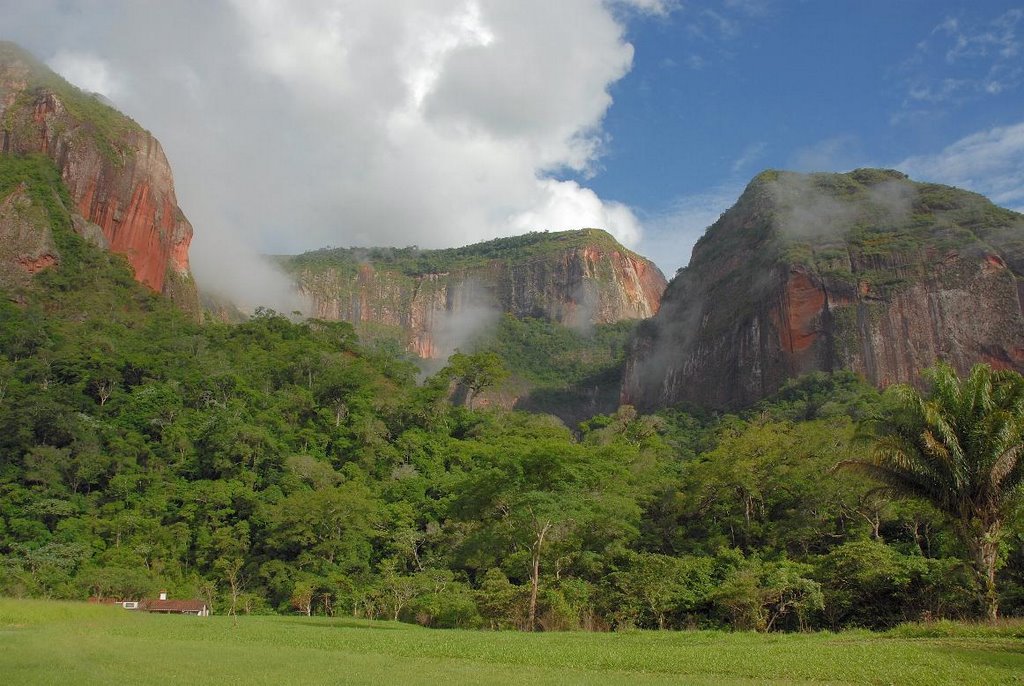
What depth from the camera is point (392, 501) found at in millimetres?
44938

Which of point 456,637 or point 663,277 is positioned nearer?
point 456,637

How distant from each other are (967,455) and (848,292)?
207 ft

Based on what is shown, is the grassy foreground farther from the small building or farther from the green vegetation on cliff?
the green vegetation on cliff

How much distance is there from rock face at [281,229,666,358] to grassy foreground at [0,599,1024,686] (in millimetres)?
134832

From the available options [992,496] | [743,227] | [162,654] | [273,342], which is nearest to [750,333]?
[743,227]

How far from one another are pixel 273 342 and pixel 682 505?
44.7 metres

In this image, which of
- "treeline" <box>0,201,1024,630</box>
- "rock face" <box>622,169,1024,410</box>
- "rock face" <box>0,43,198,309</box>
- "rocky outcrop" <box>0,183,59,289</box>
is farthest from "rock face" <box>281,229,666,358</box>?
"treeline" <box>0,201,1024,630</box>

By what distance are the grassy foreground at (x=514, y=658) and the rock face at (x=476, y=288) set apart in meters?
135

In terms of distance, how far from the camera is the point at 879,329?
72.3 metres

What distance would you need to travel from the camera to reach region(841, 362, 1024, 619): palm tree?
53.3 ft

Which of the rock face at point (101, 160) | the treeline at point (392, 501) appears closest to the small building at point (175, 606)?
the treeline at point (392, 501)

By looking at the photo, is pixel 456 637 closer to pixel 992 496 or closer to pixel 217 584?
pixel 992 496

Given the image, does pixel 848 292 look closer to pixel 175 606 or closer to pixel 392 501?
pixel 392 501

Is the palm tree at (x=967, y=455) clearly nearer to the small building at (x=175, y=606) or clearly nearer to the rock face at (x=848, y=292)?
Result: the small building at (x=175, y=606)
